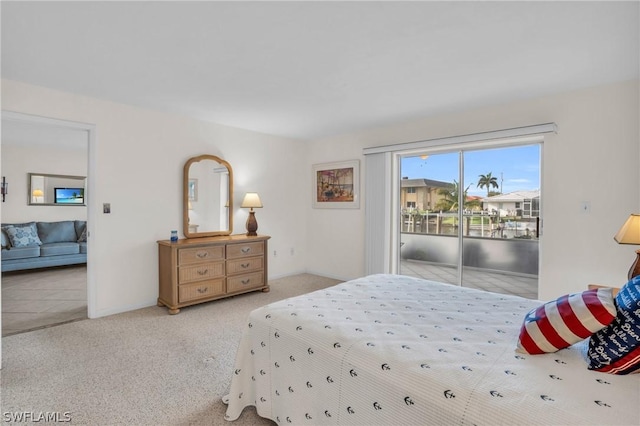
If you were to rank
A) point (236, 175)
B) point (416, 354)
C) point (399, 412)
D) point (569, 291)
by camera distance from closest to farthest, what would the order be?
point (399, 412) < point (416, 354) < point (569, 291) < point (236, 175)

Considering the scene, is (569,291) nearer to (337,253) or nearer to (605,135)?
(605,135)

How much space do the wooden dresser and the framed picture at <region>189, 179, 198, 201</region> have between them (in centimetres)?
55

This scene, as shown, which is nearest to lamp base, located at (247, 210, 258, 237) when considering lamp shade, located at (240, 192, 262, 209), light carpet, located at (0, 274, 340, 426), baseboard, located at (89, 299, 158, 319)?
lamp shade, located at (240, 192, 262, 209)

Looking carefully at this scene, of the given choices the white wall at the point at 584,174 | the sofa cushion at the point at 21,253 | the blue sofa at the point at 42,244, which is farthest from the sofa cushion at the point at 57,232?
the white wall at the point at 584,174

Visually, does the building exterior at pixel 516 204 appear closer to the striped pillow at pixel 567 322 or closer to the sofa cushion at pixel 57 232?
the striped pillow at pixel 567 322

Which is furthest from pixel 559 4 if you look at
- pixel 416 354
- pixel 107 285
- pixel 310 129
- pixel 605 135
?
pixel 107 285

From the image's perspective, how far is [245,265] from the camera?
4191 mm

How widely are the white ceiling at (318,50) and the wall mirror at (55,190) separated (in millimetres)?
4220

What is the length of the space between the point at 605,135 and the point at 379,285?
2581 millimetres

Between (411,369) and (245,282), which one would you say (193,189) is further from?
(411,369)

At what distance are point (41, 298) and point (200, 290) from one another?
2160 mm

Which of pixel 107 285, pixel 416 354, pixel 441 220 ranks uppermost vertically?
pixel 441 220

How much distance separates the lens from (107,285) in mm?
3486

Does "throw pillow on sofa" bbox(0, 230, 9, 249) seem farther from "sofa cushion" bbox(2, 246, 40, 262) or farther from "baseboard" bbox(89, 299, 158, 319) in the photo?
"baseboard" bbox(89, 299, 158, 319)
